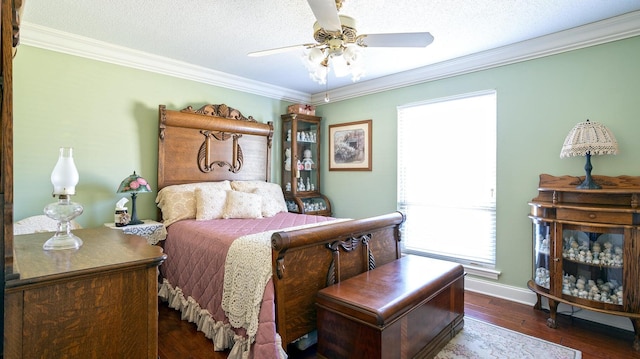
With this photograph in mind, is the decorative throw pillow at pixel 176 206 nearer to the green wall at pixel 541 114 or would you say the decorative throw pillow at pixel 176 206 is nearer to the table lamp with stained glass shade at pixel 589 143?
the green wall at pixel 541 114

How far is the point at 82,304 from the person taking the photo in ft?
3.83

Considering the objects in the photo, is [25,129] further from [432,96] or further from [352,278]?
[432,96]

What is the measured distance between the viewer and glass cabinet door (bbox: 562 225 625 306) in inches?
91.7

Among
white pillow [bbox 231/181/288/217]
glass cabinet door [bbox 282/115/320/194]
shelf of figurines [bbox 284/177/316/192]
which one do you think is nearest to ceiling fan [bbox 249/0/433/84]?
white pillow [bbox 231/181/288/217]

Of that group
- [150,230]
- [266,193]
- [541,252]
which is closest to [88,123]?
[150,230]

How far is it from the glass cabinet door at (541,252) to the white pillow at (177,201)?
10.8 ft

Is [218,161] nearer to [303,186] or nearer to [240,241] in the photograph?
[303,186]

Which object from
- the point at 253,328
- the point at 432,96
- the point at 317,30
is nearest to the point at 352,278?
the point at 253,328

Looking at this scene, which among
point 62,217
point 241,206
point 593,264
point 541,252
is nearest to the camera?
point 62,217

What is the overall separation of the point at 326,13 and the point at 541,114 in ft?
8.31

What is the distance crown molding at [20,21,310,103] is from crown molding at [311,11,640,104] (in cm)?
159

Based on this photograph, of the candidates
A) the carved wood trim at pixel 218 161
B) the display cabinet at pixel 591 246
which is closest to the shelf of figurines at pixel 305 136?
the carved wood trim at pixel 218 161

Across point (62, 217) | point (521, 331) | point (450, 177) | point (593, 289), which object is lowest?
point (521, 331)

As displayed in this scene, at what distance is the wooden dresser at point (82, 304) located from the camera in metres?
1.06
